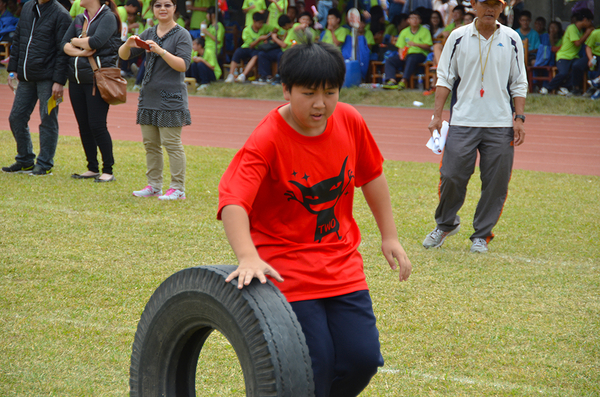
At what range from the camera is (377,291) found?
4.14 m

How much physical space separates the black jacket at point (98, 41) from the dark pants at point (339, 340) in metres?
5.25

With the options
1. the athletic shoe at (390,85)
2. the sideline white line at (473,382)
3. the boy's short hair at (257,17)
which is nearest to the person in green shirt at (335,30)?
the athletic shoe at (390,85)

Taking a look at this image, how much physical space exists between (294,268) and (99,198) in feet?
15.2

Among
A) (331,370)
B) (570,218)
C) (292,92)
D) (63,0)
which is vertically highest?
(63,0)

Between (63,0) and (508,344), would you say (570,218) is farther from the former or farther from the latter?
(63,0)

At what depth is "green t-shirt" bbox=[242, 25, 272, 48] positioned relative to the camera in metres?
17.9

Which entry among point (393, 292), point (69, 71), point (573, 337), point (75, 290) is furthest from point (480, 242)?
Result: point (69, 71)

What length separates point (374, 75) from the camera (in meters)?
17.4

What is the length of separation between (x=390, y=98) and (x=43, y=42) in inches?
415

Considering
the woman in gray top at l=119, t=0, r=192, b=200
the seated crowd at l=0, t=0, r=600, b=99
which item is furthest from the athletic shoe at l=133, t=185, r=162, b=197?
the seated crowd at l=0, t=0, r=600, b=99

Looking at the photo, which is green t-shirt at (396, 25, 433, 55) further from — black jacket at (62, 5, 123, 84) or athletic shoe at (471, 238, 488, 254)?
athletic shoe at (471, 238, 488, 254)

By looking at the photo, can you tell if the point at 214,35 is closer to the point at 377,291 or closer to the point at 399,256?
the point at 377,291

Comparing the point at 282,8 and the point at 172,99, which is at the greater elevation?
the point at 282,8

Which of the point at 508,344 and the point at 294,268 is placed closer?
the point at 294,268
